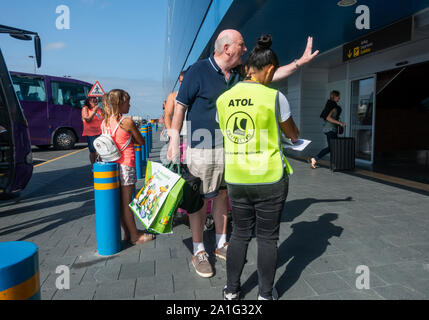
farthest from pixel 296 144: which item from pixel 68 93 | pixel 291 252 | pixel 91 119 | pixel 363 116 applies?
pixel 68 93

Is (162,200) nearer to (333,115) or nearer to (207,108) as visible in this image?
(207,108)

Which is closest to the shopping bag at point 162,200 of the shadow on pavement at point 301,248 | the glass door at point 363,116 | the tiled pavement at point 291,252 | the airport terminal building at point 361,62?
the tiled pavement at point 291,252

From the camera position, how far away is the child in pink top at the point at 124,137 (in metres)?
3.07

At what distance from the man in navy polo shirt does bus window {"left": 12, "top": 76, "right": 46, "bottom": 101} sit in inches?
559

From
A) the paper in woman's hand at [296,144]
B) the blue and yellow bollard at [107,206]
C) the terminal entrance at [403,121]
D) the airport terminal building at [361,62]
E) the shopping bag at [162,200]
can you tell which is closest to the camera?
the paper in woman's hand at [296,144]

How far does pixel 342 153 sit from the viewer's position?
729cm

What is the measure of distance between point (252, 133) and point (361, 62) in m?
8.90

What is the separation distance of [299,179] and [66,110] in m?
12.7

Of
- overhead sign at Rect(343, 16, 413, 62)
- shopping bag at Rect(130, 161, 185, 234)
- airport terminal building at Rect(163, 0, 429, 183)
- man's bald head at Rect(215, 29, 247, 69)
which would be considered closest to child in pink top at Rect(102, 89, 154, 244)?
shopping bag at Rect(130, 161, 185, 234)

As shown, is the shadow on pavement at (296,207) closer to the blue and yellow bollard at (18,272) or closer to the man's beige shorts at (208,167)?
the man's beige shorts at (208,167)

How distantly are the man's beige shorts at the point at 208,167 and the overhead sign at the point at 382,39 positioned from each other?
5.79 meters

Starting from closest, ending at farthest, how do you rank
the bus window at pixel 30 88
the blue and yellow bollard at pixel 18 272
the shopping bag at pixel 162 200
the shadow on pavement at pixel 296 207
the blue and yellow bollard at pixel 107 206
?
the blue and yellow bollard at pixel 18 272 < the shopping bag at pixel 162 200 < the blue and yellow bollard at pixel 107 206 < the shadow on pavement at pixel 296 207 < the bus window at pixel 30 88

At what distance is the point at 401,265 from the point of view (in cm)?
264

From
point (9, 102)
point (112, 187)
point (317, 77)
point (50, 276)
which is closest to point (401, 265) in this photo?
point (112, 187)
